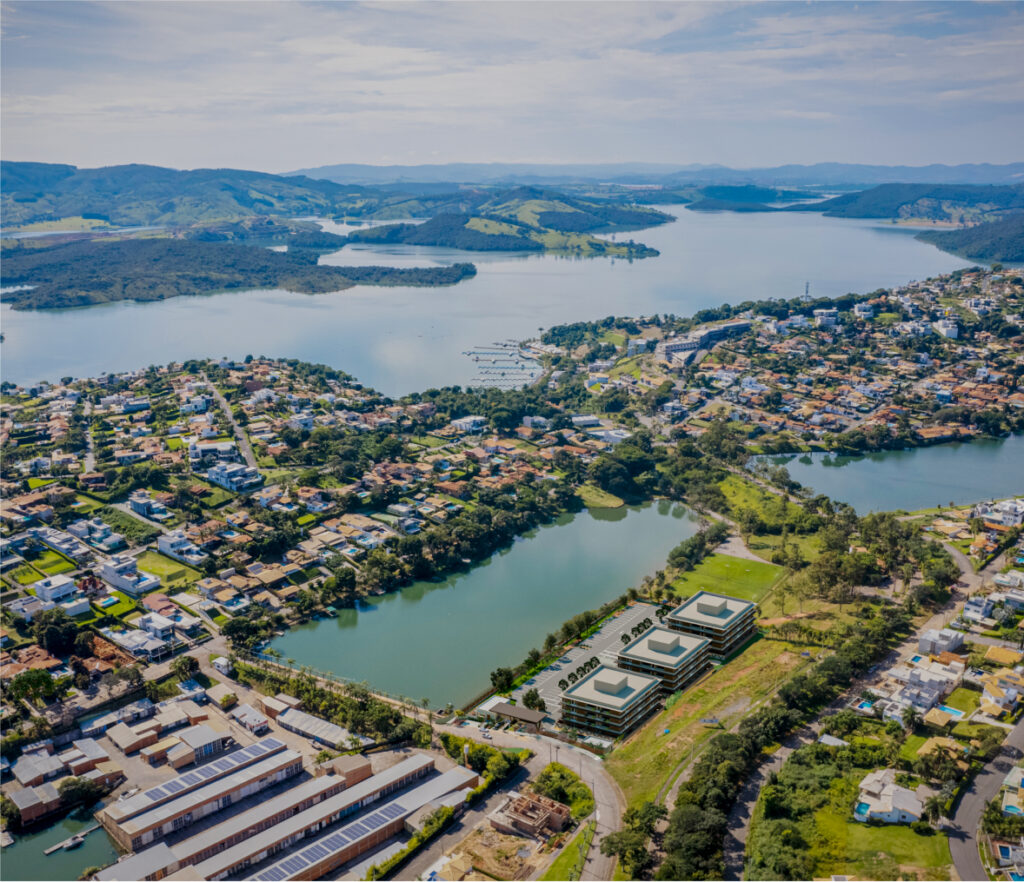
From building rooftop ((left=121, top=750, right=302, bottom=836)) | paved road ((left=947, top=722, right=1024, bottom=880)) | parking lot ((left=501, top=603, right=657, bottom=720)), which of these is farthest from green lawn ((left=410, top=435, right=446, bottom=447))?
paved road ((left=947, top=722, right=1024, bottom=880))

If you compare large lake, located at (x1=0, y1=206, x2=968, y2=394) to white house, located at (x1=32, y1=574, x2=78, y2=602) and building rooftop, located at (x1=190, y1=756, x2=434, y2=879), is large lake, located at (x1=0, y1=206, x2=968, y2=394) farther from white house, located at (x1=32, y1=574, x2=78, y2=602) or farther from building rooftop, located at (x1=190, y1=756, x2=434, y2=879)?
building rooftop, located at (x1=190, y1=756, x2=434, y2=879)

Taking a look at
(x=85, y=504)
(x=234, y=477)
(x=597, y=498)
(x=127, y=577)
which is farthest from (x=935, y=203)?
(x=127, y=577)

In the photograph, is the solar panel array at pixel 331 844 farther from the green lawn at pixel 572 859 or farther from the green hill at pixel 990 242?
the green hill at pixel 990 242

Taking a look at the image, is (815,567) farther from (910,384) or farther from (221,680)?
(910,384)

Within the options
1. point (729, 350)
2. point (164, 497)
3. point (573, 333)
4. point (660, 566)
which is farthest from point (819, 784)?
point (573, 333)

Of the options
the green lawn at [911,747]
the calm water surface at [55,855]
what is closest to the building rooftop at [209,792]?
the calm water surface at [55,855]

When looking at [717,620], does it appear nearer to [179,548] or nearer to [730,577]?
[730,577]
